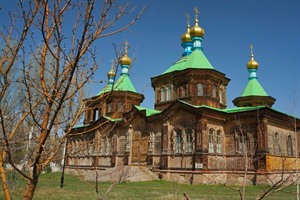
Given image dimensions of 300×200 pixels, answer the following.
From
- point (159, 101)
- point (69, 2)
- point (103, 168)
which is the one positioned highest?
point (159, 101)

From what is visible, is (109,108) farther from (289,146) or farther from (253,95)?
(289,146)

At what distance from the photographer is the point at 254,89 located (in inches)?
1293

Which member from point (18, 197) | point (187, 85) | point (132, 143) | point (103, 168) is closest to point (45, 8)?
point (18, 197)

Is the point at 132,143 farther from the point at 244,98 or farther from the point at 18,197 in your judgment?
the point at 18,197

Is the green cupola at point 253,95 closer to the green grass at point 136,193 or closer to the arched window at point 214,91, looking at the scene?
the arched window at point 214,91

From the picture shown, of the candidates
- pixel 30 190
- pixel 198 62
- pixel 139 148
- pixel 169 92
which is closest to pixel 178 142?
pixel 139 148

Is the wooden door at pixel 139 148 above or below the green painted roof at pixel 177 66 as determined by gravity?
below

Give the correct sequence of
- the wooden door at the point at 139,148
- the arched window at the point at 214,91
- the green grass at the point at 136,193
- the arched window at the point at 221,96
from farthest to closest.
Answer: the arched window at the point at 221,96 < the wooden door at the point at 139,148 < the arched window at the point at 214,91 < the green grass at the point at 136,193

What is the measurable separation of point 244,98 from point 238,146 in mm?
11522

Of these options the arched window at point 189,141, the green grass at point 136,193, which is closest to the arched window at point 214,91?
the arched window at point 189,141

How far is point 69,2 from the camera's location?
309cm

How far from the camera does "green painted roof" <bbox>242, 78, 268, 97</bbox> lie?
107 ft

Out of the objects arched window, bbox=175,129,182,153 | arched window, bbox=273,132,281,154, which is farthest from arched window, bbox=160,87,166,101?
arched window, bbox=273,132,281,154

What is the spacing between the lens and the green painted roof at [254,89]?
3247 centimetres
